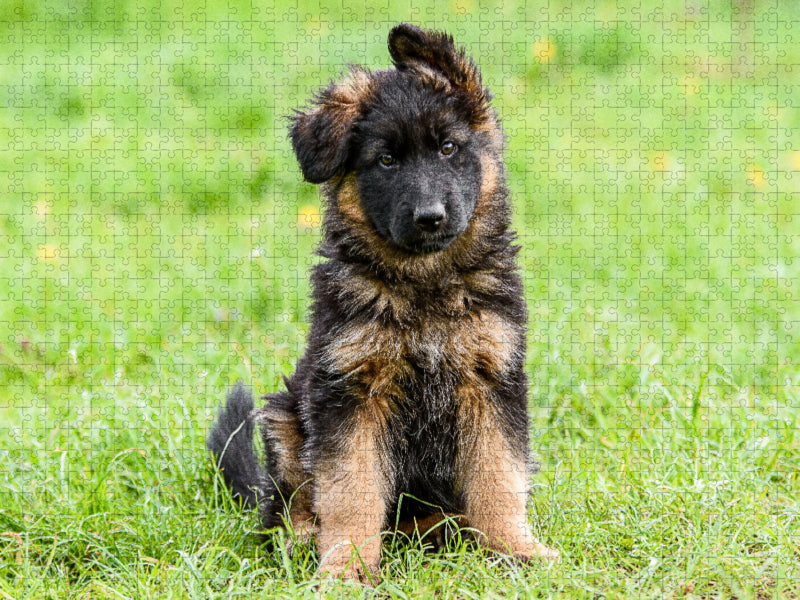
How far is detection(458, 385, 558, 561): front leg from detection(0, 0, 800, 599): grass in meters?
0.10

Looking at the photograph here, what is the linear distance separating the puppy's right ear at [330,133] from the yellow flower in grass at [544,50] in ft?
21.1

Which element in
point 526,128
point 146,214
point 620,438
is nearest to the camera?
point 620,438

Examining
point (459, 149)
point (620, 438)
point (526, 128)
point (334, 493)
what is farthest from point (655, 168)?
point (334, 493)

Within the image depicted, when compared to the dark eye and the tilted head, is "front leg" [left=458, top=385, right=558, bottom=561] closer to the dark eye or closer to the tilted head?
the tilted head

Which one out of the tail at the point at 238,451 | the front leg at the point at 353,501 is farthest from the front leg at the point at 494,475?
the tail at the point at 238,451

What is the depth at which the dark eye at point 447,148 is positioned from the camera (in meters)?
3.78

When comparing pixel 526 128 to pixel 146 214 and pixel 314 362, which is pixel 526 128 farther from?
pixel 314 362

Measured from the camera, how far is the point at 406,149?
3.74 m

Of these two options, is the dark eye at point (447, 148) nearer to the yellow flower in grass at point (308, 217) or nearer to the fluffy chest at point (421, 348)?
the fluffy chest at point (421, 348)

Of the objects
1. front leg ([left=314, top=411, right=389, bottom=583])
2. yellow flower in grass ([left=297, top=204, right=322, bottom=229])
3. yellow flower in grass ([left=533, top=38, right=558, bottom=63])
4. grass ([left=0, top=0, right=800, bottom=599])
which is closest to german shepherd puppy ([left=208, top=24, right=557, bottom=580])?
front leg ([left=314, top=411, right=389, bottom=583])

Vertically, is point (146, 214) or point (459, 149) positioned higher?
point (459, 149)

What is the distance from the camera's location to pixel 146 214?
804 centimetres

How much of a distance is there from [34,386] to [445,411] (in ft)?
9.70

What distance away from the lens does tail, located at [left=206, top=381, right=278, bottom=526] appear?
4457mm
